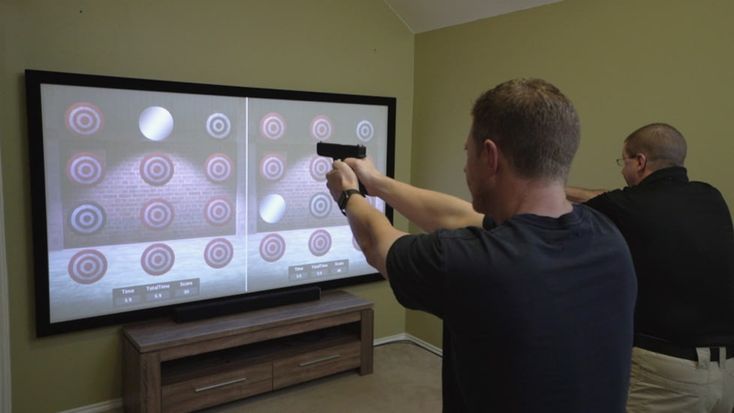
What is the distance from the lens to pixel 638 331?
6.76 ft

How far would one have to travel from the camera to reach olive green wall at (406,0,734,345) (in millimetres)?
2641

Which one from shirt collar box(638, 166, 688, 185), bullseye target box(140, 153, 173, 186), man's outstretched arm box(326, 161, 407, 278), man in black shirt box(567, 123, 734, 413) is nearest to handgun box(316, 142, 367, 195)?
man's outstretched arm box(326, 161, 407, 278)

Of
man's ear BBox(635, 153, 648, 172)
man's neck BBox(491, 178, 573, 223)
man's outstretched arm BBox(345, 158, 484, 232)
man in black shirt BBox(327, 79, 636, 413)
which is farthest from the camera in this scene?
man's ear BBox(635, 153, 648, 172)

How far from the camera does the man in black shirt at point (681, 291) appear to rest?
1942 mm

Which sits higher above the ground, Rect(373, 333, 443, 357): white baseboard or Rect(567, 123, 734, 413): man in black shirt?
Rect(567, 123, 734, 413): man in black shirt

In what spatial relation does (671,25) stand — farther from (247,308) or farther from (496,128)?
(247,308)

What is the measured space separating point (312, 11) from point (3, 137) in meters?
1.92

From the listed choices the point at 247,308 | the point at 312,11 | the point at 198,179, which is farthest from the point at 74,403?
the point at 312,11

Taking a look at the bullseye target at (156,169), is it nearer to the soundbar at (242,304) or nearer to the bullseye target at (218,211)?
the bullseye target at (218,211)

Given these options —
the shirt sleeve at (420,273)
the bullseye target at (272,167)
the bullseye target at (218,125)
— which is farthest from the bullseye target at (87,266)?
the shirt sleeve at (420,273)

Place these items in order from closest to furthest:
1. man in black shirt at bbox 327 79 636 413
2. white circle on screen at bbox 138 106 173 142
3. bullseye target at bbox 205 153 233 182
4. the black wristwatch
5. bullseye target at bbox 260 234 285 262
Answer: man in black shirt at bbox 327 79 636 413, the black wristwatch, white circle on screen at bbox 138 106 173 142, bullseye target at bbox 205 153 233 182, bullseye target at bbox 260 234 285 262

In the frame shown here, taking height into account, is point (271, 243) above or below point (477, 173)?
below

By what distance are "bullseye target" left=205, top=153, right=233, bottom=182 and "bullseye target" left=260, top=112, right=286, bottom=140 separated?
0.97 feet

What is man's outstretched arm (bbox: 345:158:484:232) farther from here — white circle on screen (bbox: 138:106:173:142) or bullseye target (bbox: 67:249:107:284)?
bullseye target (bbox: 67:249:107:284)
